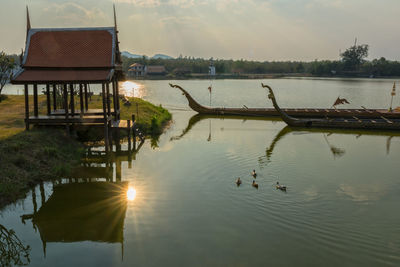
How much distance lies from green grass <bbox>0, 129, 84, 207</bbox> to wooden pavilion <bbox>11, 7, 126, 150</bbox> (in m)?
1.18

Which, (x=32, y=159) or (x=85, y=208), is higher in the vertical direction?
(x=32, y=159)

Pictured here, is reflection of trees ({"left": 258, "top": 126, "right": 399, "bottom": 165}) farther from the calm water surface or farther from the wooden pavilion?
the wooden pavilion

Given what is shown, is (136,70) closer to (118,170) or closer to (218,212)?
(118,170)

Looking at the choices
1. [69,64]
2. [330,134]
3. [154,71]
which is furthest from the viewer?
[154,71]

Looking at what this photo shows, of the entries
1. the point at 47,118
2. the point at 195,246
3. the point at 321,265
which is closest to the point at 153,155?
the point at 47,118

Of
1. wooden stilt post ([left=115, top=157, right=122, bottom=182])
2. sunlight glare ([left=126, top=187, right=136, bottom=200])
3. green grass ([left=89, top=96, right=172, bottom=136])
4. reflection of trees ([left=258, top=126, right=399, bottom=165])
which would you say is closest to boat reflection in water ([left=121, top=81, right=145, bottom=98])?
Answer: green grass ([left=89, top=96, right=172, bottom=136])

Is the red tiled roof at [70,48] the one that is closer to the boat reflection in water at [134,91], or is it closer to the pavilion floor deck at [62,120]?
the pavilion floor deck at [62,120]

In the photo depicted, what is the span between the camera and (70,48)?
1599 centimetres

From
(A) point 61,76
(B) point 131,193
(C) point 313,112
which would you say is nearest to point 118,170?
(B) point 131,193


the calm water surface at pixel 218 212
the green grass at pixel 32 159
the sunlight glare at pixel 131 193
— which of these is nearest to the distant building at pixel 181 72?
the calm water surface at pixel 218 212

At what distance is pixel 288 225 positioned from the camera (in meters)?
8.58

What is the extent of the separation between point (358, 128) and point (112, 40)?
16844 millimetres

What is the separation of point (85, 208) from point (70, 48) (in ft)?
30.5

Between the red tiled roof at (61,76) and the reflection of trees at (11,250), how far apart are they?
740 cm
